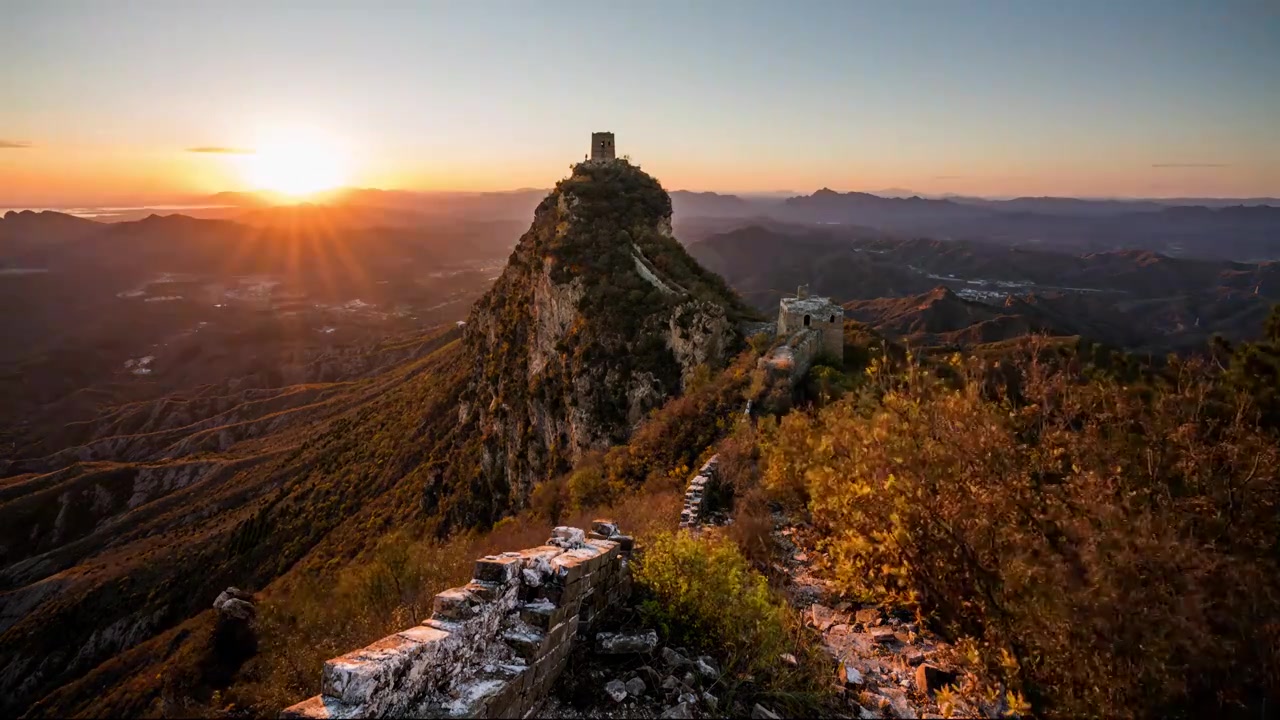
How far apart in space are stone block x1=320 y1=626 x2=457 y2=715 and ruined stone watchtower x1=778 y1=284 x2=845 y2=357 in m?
21.0

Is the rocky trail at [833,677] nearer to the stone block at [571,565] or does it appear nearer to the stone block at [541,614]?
the stone block at [541,614]

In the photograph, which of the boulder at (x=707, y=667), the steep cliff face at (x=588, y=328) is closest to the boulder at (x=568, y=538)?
the boulder at (x=707, y=667)

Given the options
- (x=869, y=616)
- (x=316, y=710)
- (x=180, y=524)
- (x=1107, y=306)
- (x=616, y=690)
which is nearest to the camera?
(x=316, y=710)

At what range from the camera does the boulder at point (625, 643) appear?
A: 23.3 ft

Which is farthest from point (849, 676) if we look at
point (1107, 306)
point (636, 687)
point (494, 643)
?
point (1107, 306)

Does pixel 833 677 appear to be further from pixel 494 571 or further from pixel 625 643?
pixel 494 571

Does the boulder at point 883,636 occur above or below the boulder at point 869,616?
above

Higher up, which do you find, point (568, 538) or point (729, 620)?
point (568, 538)

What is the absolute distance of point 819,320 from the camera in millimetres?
24641

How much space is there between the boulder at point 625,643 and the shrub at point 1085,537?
3.40m

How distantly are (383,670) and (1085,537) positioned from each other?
22.2 ft

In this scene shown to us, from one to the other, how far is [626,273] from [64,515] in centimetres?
11635

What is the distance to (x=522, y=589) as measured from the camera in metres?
6.85

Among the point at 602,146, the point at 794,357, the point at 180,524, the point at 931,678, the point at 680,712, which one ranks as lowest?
the point at 180,524
